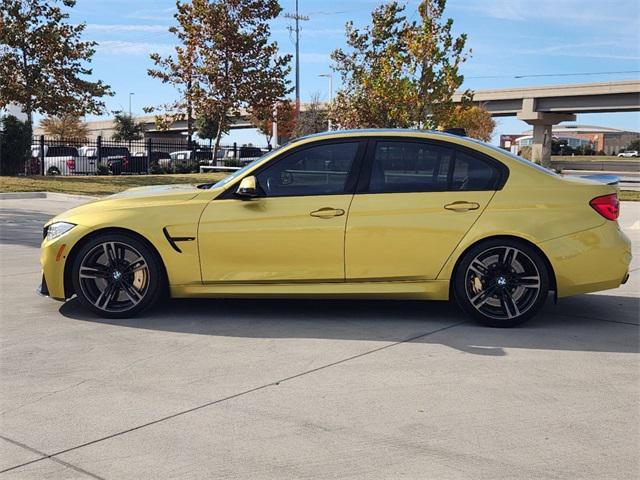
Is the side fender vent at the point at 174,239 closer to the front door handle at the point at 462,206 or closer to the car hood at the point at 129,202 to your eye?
the car hood at the point at 129,202

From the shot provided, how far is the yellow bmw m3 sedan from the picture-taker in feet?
19.1

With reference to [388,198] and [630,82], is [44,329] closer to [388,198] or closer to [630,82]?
[388,198]

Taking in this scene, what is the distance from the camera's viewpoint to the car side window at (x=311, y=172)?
599cm

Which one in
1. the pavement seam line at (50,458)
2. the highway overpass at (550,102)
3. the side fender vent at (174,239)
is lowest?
the pavement seam line at (50,458)

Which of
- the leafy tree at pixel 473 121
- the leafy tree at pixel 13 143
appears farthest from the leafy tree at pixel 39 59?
the leafy tree at pixel 473 121

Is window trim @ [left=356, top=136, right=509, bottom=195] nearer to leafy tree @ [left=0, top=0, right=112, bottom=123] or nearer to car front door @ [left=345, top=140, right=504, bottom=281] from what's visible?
car front door @ [left=345, top=140, right=504, bottom=281]

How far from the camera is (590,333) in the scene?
19.2ft

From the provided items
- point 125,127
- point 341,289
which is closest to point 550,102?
point 125,127

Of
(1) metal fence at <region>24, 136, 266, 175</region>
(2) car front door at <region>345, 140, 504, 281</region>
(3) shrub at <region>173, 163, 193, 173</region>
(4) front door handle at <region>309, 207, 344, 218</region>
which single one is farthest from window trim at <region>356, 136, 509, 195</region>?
(3) shrub at <region>173, 163, 193, 173</region>

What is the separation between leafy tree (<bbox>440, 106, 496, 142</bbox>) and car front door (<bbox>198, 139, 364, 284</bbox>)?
28.5ft

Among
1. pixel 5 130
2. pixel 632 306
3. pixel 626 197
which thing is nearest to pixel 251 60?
pixel 5 130

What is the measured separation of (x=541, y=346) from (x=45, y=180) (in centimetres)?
2307

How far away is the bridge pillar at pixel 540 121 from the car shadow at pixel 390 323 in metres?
64.9

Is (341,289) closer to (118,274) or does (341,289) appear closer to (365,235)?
(365,235)
